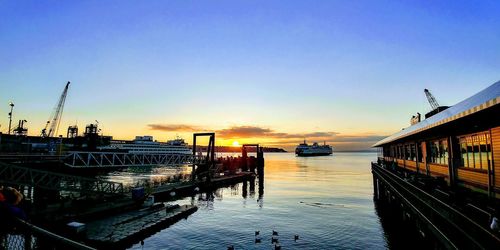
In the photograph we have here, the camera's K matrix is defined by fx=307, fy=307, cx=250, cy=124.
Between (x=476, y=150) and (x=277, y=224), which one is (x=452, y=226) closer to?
(x=476, y=150)

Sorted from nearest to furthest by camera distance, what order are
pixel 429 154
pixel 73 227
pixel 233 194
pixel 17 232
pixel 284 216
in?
pixel 17 232
pixel 73 227
pixel 429 154
pixel 284 216
pixel 233 194

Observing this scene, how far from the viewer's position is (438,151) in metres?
28.7

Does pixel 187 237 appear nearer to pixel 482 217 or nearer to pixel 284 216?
pixel 284 216

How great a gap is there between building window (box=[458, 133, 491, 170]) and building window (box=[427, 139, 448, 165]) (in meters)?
3.40

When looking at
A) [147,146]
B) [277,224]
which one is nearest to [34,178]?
[277,224]

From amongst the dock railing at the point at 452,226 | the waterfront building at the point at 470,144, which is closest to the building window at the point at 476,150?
the waterfront building at the point at 470,144

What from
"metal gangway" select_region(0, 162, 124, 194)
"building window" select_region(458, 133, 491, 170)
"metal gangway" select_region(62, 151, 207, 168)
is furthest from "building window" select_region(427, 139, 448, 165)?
"metal gangway" select_region(62, 151, 207, 168)

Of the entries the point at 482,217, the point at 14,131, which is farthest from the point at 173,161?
the point at 14,131

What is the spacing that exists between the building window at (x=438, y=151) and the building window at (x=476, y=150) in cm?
340

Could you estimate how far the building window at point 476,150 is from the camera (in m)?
18.8

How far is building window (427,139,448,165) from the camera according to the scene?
26.6 meters

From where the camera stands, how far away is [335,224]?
3441cm

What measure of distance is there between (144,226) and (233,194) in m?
31.8

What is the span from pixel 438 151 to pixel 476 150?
8.75m
